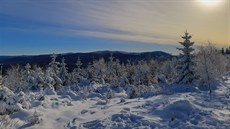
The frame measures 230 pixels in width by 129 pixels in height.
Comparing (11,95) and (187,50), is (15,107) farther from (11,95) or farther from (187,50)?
(187,50)

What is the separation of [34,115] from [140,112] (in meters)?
4.66

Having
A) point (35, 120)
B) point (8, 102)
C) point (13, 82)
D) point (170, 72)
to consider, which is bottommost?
point (13, 82)

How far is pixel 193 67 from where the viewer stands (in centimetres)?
3022

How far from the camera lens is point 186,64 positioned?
30.6 metres

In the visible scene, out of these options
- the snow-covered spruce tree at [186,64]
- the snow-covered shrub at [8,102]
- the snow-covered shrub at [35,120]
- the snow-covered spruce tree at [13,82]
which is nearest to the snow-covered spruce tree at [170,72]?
the snow-covered spruce tree at [186,64]

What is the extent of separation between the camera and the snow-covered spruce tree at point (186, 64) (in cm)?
3013

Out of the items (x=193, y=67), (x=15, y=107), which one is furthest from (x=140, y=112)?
(x=193, y=67)

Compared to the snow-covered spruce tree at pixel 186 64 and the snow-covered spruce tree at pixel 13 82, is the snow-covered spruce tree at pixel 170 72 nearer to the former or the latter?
the snow-covered spruce tree at pixel 186 64

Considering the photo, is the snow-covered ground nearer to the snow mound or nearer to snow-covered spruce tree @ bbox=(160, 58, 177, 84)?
the snow mound

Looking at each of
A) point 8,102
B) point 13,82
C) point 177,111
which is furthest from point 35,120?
point 13,82

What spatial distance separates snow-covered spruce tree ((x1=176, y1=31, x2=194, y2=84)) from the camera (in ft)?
98.9

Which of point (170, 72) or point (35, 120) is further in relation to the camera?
point (170, 72)

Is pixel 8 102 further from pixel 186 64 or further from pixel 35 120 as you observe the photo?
pixel 186 64

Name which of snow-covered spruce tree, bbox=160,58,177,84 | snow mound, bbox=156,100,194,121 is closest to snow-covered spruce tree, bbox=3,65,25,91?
snow-covered spruce tree, bbox=160,58,177,84
